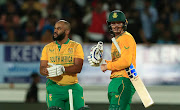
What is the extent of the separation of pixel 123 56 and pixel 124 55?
18mm

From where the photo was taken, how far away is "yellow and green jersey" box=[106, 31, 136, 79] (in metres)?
6.54

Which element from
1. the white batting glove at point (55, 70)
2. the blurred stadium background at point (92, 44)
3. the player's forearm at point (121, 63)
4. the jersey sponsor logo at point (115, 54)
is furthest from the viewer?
the blurred stadium background at point (92, 44)

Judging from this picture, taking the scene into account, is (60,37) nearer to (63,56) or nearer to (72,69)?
(63,56)

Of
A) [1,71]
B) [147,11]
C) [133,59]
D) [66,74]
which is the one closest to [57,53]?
[66,74]

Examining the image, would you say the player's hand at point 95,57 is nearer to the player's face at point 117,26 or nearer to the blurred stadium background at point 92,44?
the player's face at point 117,26

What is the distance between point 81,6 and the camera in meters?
15.5

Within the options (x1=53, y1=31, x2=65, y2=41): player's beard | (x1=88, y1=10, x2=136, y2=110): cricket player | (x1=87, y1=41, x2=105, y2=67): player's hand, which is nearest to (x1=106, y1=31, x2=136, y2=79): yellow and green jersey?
(x1=88, y1=10, x2=136, y2=110): cricket player

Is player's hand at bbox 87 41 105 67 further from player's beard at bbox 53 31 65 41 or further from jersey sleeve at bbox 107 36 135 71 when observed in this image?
player's beard at bbox 53 31 65 41

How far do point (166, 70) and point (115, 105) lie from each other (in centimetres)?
720

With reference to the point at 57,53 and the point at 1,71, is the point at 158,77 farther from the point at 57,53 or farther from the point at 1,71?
the point at 57,53

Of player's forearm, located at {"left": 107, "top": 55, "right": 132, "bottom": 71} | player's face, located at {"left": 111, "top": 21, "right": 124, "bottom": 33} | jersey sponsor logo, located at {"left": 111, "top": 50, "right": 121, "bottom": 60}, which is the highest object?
player's face, located at {"left": 111, "top": 21, "right": 124, "bottom": 33}

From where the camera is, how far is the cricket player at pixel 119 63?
655 cm

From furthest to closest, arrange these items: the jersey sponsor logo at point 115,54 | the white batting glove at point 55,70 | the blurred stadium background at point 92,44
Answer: the blurred stadium background at point 92,44 → the white batting glove at point 55,70 → the jersey sponsor logo at point 115,54

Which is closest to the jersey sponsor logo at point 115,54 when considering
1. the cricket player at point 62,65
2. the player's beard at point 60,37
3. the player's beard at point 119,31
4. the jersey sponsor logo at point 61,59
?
the player's beard at point 119,31
